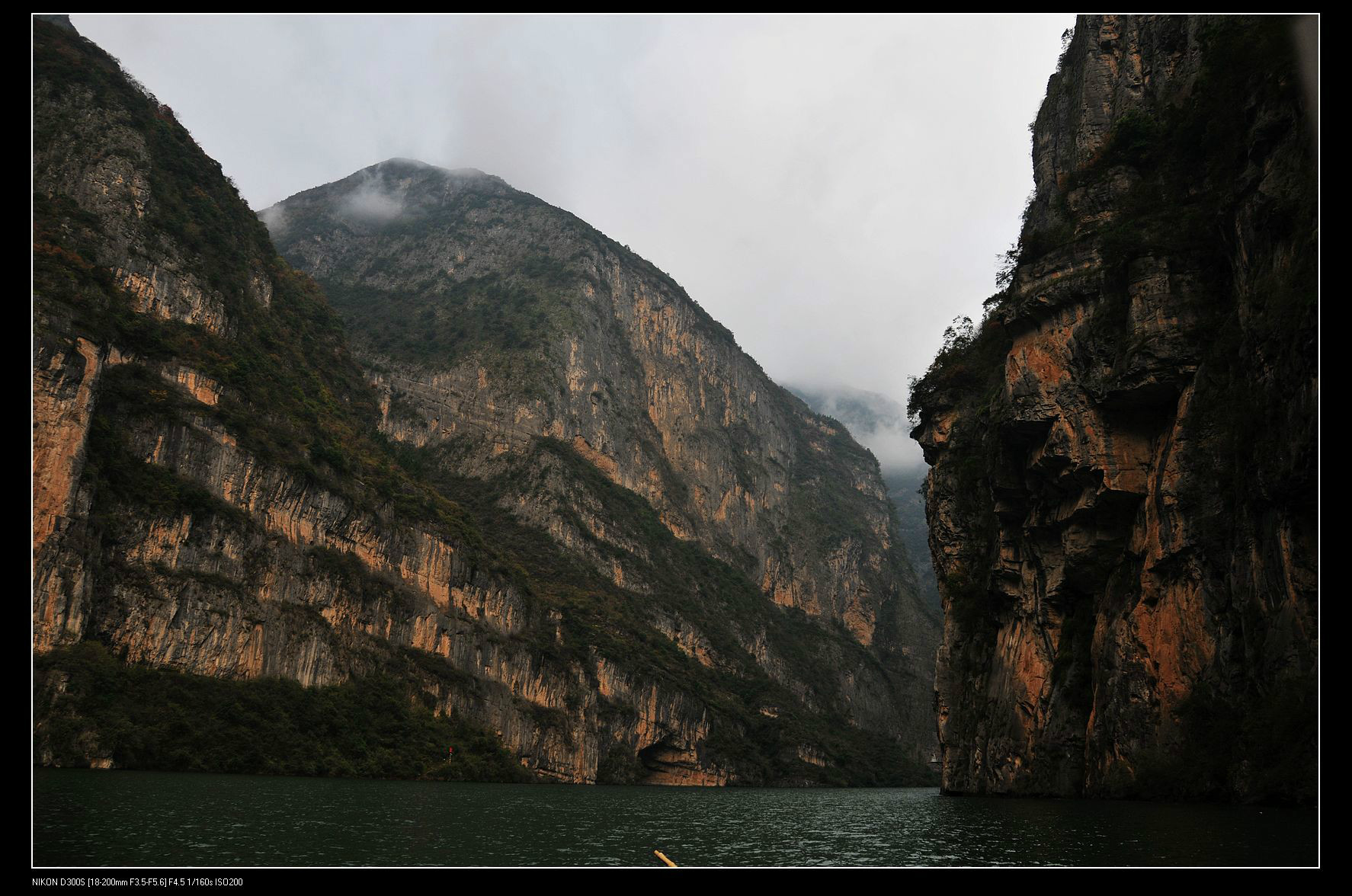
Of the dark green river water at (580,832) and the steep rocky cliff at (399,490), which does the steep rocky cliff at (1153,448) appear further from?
the steep rocky cliff at (399,490)

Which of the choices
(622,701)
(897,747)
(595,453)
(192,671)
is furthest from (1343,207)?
(897,747)

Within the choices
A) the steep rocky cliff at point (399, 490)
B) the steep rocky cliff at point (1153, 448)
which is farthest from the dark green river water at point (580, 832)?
the steep rocky cliff at point (399, 490)

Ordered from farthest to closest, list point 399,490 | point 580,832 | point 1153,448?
1. point 399,490
2. point 1153,448
3. point 580,832

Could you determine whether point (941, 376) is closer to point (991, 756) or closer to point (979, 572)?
point (979, 572)

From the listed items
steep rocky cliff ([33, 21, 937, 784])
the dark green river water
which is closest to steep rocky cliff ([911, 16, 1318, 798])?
the dark green river water

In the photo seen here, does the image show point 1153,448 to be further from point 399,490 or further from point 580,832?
point 399,490

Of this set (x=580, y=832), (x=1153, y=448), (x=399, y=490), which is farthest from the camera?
(x=399, y=490)

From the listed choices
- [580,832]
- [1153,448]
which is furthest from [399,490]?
[1153,448]
